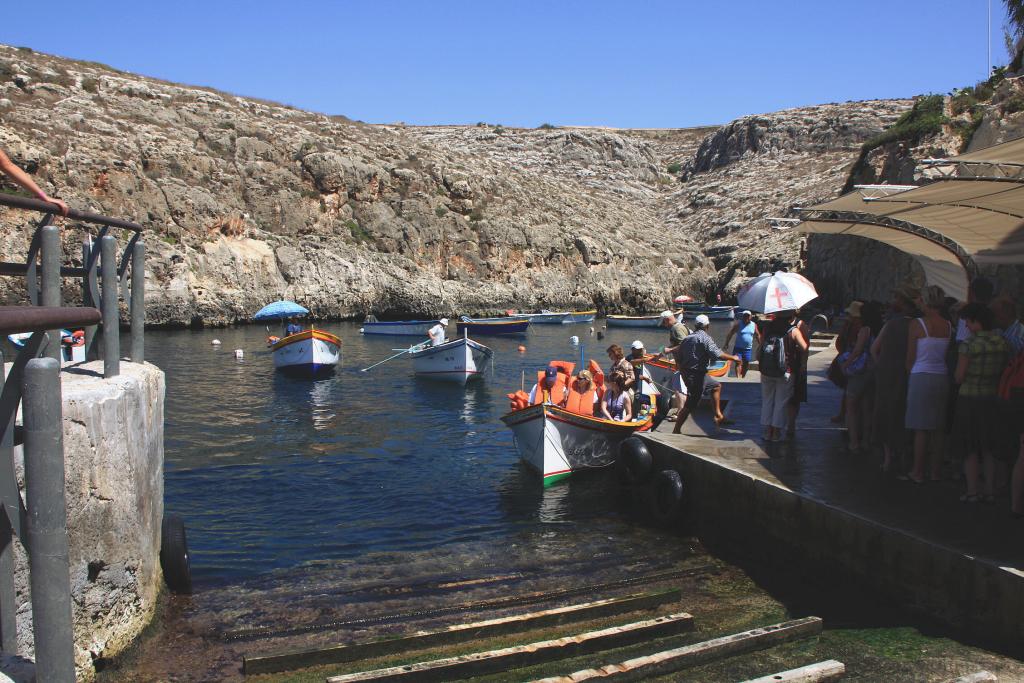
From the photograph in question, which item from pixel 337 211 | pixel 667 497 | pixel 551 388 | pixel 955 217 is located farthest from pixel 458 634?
pixel 337 211

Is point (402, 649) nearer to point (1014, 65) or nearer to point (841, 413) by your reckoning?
point (841, 413)

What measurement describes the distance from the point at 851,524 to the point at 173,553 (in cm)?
696

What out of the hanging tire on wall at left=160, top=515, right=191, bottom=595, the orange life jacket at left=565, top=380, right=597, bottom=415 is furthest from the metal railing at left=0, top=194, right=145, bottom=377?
the orange life jacket at left=565, top=380, right=597, bottom=415

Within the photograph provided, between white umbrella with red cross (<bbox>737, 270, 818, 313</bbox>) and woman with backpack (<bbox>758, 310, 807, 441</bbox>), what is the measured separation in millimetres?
162

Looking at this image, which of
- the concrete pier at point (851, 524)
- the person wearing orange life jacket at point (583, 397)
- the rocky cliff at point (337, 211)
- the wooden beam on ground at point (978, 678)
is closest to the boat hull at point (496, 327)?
the rocky cliff at point (337, 211)

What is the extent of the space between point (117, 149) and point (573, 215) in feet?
128

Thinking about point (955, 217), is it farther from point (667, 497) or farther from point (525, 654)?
point (525, 654)

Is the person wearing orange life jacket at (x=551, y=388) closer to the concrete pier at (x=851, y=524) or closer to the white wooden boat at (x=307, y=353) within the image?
the concrete pier at (x=851, y=524)

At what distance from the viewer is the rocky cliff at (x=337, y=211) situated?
161 ft

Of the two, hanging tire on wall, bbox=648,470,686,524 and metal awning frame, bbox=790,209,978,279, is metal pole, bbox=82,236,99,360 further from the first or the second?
metal awning frame, bbox=790,209,978,279

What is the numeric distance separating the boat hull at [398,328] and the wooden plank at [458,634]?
1590 inches

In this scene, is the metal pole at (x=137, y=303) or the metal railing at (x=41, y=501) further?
the metal pole at (x=137, y=303)

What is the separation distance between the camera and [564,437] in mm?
14570

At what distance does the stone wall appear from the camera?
579 cm
